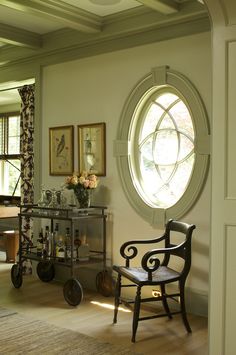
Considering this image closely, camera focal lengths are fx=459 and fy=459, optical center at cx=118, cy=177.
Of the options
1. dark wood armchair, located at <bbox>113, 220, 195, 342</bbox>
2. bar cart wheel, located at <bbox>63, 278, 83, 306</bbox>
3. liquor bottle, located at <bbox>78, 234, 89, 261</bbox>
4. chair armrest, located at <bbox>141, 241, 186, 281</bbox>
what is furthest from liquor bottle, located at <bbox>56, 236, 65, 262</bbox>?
chair armrest, located at <bbox>141, 241, 186, 281</bbox>

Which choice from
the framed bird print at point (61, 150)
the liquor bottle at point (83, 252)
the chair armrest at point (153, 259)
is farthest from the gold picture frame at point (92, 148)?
the chair armrest at point (153, 259)

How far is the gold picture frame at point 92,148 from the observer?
4.88 m

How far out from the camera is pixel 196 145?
4.11 metres

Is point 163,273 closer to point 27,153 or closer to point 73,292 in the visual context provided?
point 73,292

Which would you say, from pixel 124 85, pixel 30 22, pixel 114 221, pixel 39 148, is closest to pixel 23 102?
pixel 39 148

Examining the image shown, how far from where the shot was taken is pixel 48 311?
423cm

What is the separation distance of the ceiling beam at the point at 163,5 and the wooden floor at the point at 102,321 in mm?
2707

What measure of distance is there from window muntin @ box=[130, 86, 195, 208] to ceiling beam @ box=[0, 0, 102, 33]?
928mm

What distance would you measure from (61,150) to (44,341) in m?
2.43

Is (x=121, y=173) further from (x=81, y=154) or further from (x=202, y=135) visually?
(x=202, y=135)

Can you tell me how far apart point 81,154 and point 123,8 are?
1.60 m

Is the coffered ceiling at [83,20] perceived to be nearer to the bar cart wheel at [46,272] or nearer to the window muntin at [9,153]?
the bar cart wheel at [46,272]

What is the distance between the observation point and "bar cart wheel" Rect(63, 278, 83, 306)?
14.3ft

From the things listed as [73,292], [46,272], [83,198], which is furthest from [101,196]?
[46,272]
